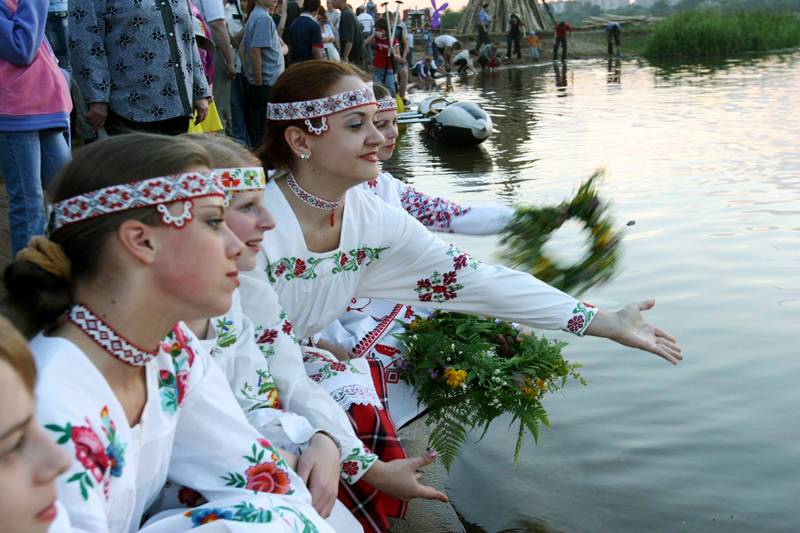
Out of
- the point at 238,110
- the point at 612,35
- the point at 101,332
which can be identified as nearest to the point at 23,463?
the point at 101,332

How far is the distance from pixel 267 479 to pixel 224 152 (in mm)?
1032

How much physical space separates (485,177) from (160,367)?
8.50 m

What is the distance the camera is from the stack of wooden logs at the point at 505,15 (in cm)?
4181

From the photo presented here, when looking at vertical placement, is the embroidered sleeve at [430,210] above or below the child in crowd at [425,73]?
above

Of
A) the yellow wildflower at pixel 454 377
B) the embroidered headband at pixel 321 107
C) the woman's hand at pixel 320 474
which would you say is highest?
the embroidered headband at pixel 321 107

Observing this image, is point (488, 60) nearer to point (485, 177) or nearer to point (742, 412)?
point (485, 177)

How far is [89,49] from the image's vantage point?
5.16 metres

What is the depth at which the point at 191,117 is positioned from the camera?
5543 mm

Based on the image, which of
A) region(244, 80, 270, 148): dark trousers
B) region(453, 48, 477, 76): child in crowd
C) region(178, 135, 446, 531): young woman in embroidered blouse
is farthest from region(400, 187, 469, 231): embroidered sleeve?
region(453, 48, 477, 76): child in crowd

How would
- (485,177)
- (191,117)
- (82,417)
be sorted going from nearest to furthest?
(82,417) → (191,117) → (485,177)

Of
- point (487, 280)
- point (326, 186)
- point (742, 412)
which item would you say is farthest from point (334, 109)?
point (742, 412)

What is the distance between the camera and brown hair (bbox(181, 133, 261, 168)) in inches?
116

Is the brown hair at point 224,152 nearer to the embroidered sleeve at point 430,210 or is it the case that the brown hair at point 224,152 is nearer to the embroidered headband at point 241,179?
the embroidered headband at point 241,179

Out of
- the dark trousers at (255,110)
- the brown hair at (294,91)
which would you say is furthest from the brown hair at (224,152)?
the dark trousers at (255,110)
